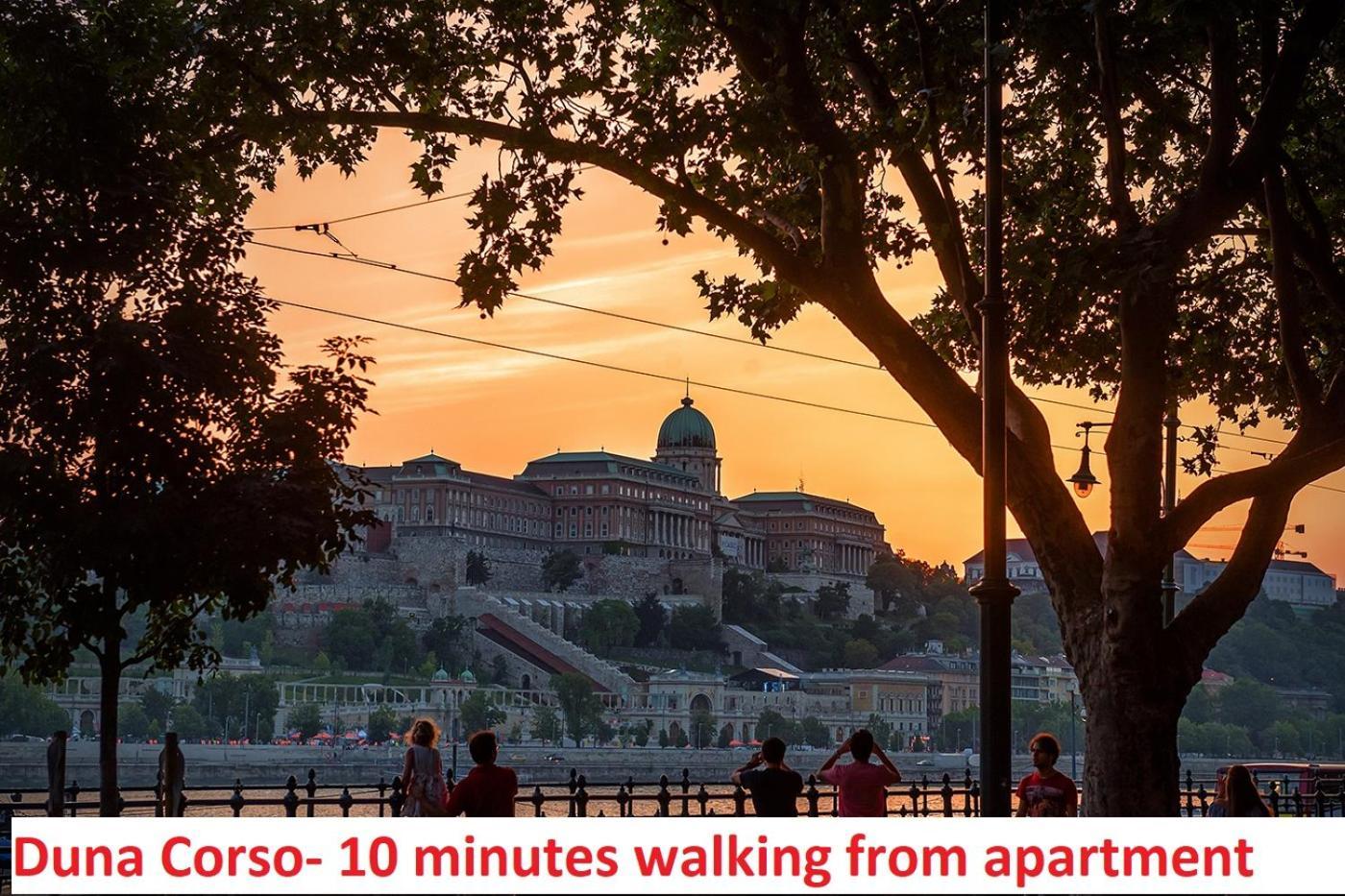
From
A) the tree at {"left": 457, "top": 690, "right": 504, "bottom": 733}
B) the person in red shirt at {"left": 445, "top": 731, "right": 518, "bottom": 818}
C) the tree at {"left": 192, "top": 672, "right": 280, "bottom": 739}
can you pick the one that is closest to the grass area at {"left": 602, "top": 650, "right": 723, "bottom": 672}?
the tree at {"left": 457, "top": 690, "right": 504, "bottom": 733}

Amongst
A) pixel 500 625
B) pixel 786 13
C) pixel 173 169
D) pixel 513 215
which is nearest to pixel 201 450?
pixel 173 169

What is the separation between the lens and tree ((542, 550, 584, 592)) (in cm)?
16562

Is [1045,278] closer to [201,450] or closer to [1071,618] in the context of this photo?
[1071,618]

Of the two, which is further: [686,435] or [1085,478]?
[686,435]

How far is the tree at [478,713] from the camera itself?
127 metres

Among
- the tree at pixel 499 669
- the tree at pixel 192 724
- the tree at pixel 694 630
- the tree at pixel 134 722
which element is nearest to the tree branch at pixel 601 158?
the tree at pixel 134 722

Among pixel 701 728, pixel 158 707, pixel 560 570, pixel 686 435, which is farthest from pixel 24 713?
pixel 686 435

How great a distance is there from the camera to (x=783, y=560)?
630ft

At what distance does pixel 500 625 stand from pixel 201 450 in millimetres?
136465

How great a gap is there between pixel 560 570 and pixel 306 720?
47281mm

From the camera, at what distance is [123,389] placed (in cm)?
1248

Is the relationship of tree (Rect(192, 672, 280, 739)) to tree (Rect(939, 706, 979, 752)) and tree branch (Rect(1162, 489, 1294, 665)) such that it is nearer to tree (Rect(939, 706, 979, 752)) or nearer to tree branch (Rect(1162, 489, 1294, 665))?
tree (Rect(939, 706, 979, 752))

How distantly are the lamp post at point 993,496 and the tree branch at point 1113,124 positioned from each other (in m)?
1.53

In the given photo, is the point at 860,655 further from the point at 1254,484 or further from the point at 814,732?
the point at 1254,484
